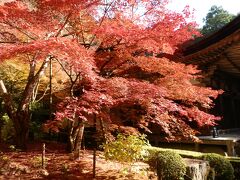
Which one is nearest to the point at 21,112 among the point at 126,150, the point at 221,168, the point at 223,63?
the point at 126,150

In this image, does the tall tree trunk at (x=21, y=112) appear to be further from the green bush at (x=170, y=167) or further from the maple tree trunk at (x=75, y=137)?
the green bush at (x=170, y=167)

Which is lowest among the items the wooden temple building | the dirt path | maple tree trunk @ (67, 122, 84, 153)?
the dirt path

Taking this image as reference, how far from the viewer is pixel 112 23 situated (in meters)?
8.23

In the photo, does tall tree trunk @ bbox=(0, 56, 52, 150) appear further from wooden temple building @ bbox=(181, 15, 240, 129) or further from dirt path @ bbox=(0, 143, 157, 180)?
wooden temple building @ bbox=(181, 15, 240, 129)

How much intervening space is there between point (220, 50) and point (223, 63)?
179 cm

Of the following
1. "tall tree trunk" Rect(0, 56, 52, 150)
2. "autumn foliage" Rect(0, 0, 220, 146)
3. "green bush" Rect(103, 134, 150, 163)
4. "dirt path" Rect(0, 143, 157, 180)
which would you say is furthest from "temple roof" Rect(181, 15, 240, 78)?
"tall tree trunk" Rect(0, 56, 52, 150)

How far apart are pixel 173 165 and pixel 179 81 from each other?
301 centimetres

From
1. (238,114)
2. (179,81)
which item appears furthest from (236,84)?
(179,81)

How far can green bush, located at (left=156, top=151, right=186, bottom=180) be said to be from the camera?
7609mm

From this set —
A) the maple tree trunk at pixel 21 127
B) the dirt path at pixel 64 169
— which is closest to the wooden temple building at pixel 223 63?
the dirt path at pixel 64 169

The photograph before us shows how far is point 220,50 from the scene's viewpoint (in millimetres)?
12766

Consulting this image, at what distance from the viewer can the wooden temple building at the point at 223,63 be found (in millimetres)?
11922

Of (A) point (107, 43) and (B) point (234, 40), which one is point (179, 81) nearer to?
(A) point (107, 43)

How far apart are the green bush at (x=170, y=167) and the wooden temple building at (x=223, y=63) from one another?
6243mm
